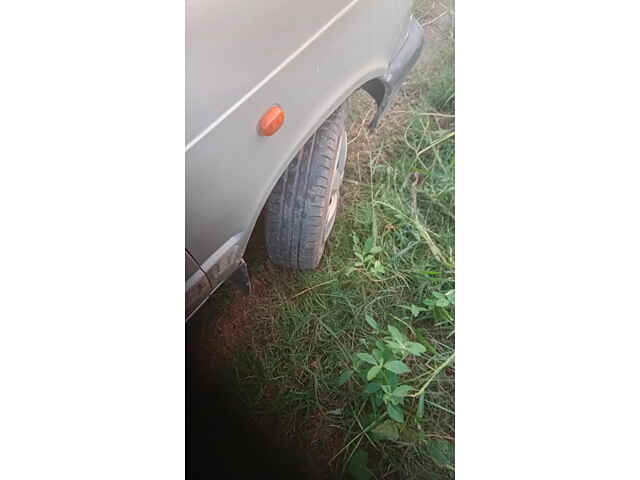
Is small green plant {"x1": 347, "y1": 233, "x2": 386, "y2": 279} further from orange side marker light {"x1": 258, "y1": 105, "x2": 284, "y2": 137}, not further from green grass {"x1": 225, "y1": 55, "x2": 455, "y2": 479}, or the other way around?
orange side marker light {"x1": 258, "y1": 105, "x2": 284, "y2": 137}

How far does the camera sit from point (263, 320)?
0.87 meters

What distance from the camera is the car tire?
871 mm

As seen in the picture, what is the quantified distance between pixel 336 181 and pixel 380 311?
0.68 ft

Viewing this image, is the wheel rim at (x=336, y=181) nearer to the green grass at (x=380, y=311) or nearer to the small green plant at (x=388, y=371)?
the green grass at (x=380, y=311)

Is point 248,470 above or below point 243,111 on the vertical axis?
below

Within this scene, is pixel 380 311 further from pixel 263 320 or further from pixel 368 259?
pixel 263 320

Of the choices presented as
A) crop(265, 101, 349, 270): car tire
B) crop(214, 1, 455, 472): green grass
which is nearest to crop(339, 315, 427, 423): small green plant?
crop(214, 1, 455, 472): green grass

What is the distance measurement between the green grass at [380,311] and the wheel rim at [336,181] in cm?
1

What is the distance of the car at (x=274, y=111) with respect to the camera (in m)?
0.83
